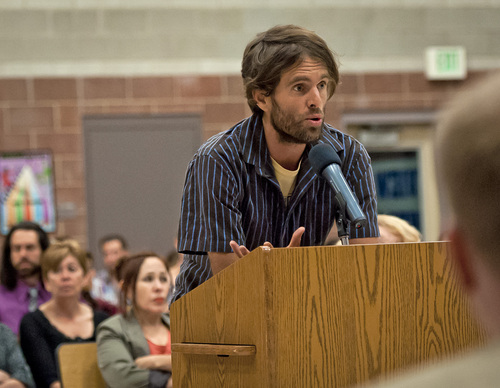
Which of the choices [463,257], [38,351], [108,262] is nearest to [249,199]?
[463,257]

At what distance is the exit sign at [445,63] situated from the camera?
23.6 ft

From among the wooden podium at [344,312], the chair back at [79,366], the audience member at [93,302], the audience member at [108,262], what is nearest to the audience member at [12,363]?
the chair back at [79,366]

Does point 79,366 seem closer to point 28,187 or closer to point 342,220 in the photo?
point 342,220

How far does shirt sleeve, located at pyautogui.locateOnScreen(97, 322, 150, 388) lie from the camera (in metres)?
3.54

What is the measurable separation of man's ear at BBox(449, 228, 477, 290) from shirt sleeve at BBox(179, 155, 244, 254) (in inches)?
53.1

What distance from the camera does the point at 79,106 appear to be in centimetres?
679

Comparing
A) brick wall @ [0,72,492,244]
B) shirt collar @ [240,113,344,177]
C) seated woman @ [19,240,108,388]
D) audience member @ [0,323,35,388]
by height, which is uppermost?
brick wall @ [0,72,492,244]

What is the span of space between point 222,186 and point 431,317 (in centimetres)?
70

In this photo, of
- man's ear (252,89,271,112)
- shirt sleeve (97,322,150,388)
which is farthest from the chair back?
man's ear (252,89,271,112)

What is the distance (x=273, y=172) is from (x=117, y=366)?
5.84ft

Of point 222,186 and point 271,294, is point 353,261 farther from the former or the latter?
point 222,186

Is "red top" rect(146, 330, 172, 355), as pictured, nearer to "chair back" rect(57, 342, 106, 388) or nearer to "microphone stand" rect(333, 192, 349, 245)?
"chair back" rect(57, 342, 106, 388)

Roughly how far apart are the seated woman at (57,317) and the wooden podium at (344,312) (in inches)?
103

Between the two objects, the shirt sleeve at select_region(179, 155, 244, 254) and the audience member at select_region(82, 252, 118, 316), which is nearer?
the shirt sleeve at select_region(179, 155, 244, 254)
